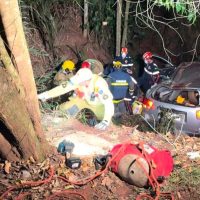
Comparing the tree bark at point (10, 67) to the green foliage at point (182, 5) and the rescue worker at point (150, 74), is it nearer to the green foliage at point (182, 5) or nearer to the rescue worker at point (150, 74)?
the green foliage at point (182, 5)

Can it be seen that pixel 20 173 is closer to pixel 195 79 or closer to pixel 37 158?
pixel 37 158

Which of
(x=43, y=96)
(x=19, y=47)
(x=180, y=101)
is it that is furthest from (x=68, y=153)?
(x=180, y=101)

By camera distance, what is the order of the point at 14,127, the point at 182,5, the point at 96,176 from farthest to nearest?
the point at 182,5 → the point at 96,176 → the point at 14,127

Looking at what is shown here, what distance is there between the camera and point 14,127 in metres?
4.46

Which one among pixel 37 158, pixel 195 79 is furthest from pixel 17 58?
pixel 195 79

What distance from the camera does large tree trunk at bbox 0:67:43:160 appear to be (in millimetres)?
4129

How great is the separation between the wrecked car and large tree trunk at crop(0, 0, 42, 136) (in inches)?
129

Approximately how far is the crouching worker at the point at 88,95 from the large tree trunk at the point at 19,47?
188 cm

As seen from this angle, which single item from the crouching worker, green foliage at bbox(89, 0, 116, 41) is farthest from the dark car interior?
green foliage at bbox(89, 0, 116, 41)

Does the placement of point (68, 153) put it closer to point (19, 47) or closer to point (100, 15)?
point (19, 47)

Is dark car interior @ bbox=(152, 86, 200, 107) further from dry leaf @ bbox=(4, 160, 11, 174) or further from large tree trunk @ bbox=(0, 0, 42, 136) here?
dry leaf @ bbox=(4, 160, 11, 174)

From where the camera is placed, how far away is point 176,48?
13766 mm

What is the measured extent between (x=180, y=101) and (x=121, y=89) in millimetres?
2008

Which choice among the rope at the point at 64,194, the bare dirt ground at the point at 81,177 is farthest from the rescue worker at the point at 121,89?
the rope at the point at 64,194
